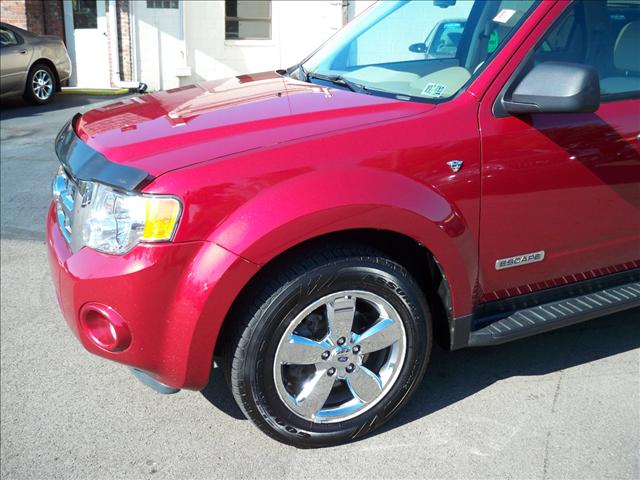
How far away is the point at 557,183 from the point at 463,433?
3.75 feet

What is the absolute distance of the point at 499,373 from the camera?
3.75m

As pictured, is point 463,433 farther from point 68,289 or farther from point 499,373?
point 68,289

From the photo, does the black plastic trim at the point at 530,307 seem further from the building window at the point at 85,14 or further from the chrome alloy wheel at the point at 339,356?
the building window at the point at 85,14

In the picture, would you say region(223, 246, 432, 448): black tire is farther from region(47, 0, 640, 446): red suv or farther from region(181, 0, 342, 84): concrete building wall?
region(181, 0, 342, 84): concrete building wall

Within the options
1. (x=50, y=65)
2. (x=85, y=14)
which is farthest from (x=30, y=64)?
(x=85, y=14)

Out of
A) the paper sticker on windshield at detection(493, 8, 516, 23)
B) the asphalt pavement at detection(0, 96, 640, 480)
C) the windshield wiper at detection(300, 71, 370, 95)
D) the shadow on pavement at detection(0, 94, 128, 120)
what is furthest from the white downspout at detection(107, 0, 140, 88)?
the paper sticker on windshield at detection(493, 8, 516, 23)

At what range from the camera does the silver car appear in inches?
489

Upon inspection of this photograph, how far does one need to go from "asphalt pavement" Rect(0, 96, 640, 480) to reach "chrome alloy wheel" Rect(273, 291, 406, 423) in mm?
226

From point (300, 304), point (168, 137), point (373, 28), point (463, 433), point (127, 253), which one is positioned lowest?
point (463, 433)

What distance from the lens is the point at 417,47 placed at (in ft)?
12.5

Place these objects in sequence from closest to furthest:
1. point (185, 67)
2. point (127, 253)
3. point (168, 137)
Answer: point (127, 253)
point (168, 137)
point (185, 67)

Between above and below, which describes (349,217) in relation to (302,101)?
below

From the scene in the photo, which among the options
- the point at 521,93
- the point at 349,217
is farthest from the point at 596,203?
the point at 349,217

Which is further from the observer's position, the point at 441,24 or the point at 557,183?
the point at 441,24
